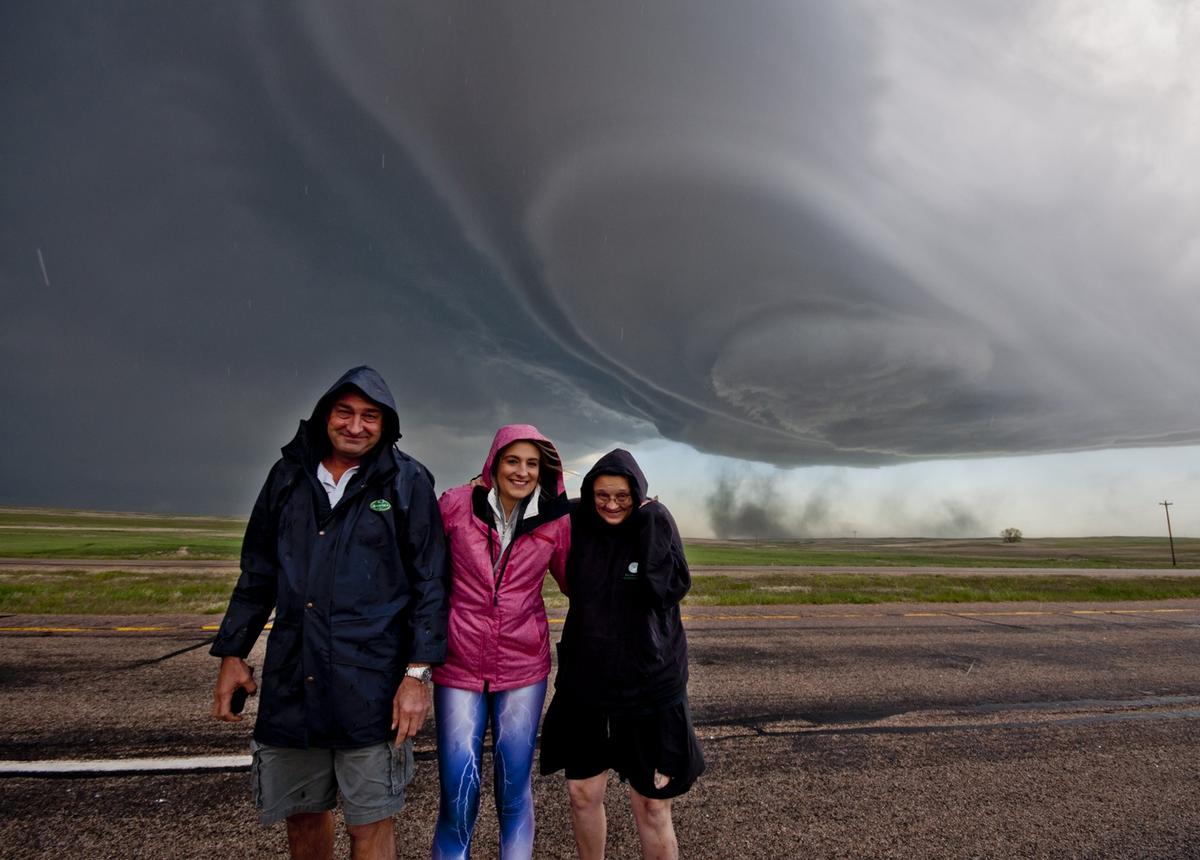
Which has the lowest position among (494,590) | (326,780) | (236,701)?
(326,780)

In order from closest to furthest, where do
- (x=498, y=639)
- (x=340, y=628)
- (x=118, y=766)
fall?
(x=340, y=628) → (x=498, y=639) → (x=118, y=766)

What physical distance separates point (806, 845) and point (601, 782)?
1396mm

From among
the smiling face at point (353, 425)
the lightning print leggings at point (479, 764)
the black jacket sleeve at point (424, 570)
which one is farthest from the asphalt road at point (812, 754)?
the smiling face at point (353, 425)

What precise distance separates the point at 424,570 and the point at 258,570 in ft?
2.28

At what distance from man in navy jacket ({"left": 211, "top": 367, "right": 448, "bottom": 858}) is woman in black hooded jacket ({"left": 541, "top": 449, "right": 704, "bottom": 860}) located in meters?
0.64

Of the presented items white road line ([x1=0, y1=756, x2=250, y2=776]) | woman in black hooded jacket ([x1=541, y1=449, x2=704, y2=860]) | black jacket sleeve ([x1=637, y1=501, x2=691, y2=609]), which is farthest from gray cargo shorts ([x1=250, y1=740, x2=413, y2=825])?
white road line ([x1=0, y1=756, x2=250, y2=776])

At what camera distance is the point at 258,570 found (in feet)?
8.00

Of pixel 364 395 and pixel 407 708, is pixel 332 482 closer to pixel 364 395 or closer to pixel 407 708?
pixel 364 395

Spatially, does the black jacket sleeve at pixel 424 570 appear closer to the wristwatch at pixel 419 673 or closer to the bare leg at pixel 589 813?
the wristwatch at pixel 419 673

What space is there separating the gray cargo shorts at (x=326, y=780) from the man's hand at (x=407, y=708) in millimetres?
100

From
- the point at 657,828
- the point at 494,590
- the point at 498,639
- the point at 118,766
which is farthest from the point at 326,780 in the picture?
the point at 118,766

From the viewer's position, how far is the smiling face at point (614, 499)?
270 cm

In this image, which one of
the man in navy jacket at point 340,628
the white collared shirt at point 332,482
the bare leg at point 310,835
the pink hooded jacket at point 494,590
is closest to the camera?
the man in navy jacket at point 340,628

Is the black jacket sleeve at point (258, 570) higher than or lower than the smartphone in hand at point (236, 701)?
higher
